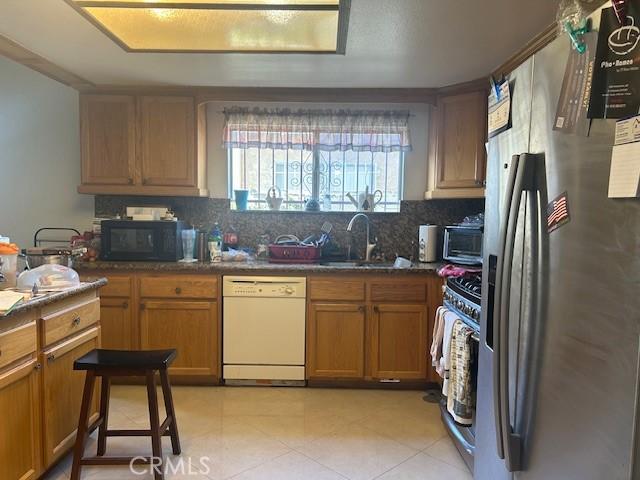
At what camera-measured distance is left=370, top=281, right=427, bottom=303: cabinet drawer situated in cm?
314

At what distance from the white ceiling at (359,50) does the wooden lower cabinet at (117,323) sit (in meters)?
1.67

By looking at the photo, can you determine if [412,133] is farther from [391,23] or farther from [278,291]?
[278,291]

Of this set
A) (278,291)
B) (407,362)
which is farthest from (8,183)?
(407,362)

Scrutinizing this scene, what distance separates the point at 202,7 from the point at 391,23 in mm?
960

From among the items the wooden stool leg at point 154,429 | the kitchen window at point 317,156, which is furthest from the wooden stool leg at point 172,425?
the kitchen window at point 317,156

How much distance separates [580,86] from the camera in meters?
1.07

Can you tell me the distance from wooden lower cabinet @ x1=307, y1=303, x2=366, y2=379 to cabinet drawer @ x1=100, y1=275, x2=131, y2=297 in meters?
1.34

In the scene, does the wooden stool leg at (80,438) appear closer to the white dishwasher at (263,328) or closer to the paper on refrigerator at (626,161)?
the white dishwasher at (263,328)

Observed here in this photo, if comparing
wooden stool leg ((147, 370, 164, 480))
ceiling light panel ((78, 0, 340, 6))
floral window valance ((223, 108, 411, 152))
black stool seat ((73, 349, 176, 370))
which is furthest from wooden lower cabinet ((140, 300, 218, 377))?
ceiling light panel ((78, 0, 340, 6))

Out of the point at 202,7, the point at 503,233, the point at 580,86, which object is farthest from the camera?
A: the point at 202,7

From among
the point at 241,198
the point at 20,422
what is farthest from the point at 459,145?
the point at 20,422

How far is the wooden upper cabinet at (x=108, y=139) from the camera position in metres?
3.43

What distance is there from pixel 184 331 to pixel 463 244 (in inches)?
84.3

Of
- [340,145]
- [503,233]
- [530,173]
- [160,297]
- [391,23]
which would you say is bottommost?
[160,297]
